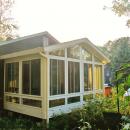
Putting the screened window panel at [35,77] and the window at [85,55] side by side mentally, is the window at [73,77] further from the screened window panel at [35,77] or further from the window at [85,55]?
the screened window panel at [35,77]

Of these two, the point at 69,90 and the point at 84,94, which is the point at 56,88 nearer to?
the point at 69,90

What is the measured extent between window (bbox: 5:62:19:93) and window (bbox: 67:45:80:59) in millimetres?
2481

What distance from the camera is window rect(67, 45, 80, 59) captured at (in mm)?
9859

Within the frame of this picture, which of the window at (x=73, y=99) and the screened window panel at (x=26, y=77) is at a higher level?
the screened window panel at (x=26, y=77)

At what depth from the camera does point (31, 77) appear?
923 centimetres

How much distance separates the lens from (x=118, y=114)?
7547mm

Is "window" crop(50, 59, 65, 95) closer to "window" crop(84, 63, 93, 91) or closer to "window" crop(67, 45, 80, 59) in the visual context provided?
"window" crop(67, 45, 80, 59)

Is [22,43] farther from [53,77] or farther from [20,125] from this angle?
[20,125]

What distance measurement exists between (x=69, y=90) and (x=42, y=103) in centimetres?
170

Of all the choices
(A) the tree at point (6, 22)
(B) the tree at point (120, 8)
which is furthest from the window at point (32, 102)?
(A) the tree at point (6, 22)

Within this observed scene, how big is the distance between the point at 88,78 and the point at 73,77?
1.42 m

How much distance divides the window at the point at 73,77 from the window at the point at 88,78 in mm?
691

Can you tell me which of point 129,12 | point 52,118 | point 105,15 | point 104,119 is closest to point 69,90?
point 52,118

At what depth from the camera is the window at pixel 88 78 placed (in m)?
11.0
